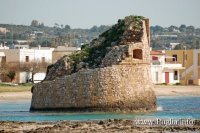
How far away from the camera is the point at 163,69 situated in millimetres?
85250

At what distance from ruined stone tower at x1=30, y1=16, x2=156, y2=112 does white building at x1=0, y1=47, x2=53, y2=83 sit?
130ft

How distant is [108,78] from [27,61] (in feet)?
162

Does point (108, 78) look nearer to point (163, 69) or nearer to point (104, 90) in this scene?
point (104, 90)

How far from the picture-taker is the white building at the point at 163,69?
83875 mm

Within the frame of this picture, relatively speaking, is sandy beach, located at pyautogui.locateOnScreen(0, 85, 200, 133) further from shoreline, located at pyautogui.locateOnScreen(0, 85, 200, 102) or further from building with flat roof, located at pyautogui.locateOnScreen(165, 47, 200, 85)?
building with flat roof, located at pyautogui.locateOnScreen(165, 47, 200, 85)

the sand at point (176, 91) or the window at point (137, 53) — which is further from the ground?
the window at point (137, 53)

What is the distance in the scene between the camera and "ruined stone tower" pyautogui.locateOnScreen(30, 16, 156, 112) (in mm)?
39031

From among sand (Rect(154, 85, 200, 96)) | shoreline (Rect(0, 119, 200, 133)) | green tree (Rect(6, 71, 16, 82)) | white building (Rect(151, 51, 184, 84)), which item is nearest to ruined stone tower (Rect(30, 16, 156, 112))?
shoreline (Rect(0, 119, 200, 133))

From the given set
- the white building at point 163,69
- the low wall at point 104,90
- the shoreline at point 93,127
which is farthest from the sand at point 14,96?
the shoreline at point 93,127

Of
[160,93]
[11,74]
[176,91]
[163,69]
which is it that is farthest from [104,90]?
[163,69]

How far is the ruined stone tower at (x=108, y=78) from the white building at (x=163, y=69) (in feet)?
136

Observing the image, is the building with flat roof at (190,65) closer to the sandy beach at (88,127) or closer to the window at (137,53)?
the window at (137,53)

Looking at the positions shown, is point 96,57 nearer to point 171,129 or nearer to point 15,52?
point 171,129

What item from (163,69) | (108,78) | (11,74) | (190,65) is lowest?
(108,78)
